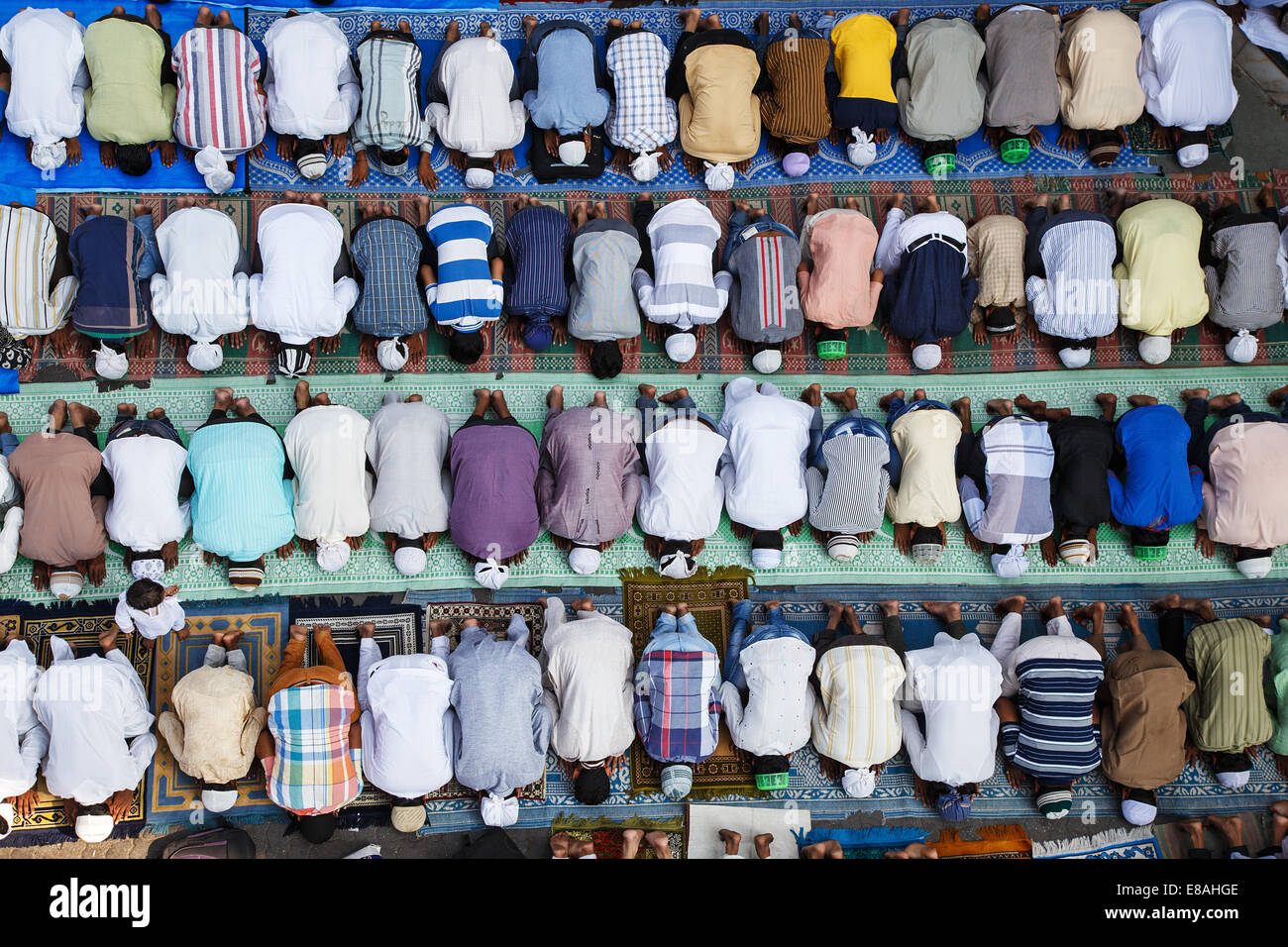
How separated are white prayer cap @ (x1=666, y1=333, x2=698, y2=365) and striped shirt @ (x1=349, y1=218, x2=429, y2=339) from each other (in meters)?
1.39

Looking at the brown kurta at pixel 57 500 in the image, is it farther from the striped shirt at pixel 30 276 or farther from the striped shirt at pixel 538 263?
the striped shirt at pixel 538 263

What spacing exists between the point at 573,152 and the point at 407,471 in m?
2.11

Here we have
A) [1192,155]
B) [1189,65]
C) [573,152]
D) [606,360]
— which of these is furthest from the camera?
[1192,155]

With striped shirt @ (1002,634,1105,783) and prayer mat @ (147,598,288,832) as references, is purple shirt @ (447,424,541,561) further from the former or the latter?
striped shirt @ (1002,634,1105,783)

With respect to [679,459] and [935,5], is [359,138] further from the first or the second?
[935,5]

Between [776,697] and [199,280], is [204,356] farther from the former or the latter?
[776,697]

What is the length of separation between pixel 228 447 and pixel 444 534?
1213 millimetres

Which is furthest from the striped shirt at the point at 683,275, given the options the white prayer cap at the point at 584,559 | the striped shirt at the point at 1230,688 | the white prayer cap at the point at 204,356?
the striped shirt at the point at 1230,688

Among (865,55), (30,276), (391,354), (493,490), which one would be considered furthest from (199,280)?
(865,55)

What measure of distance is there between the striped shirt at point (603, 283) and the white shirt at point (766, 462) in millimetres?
812

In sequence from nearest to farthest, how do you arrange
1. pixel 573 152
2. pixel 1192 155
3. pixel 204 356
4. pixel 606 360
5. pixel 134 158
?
pixel 204 356, pixel 606 360, pixel 134 158, pixel 573 152, pixel 1192 155

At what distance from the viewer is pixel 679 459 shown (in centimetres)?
579

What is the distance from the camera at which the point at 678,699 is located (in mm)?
5625

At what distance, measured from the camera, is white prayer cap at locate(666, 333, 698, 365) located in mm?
6109
